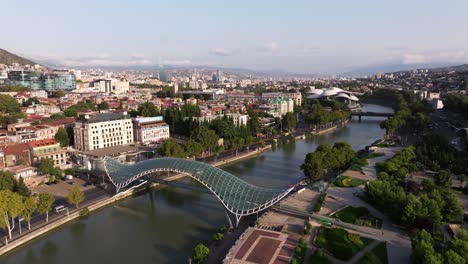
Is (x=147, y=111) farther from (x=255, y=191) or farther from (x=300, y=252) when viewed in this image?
(x=300, y=252)

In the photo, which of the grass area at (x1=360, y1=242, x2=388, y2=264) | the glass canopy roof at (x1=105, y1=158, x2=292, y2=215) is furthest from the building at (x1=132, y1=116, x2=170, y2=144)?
the grass area at (x1=360, y1=242, x2=388, y2=264)

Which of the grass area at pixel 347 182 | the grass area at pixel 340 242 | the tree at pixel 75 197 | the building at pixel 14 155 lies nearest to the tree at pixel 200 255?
the grass area at pixel 340 242

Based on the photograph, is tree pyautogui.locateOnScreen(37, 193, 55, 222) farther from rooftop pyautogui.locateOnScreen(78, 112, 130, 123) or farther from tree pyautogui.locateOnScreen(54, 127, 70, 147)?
tree pyautogui.locateOnScreen(54, 127, 70, 147)

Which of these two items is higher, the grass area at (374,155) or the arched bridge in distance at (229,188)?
the arched bridge in distance at (229,188)

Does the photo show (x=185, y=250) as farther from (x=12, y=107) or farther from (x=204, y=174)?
(x=12, y=107)

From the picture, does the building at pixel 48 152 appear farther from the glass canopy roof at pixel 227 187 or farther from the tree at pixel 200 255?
the tree at pixel 200 255

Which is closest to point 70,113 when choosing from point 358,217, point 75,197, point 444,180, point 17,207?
point 75,197

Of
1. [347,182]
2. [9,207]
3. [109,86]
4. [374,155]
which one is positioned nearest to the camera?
[9,207]
